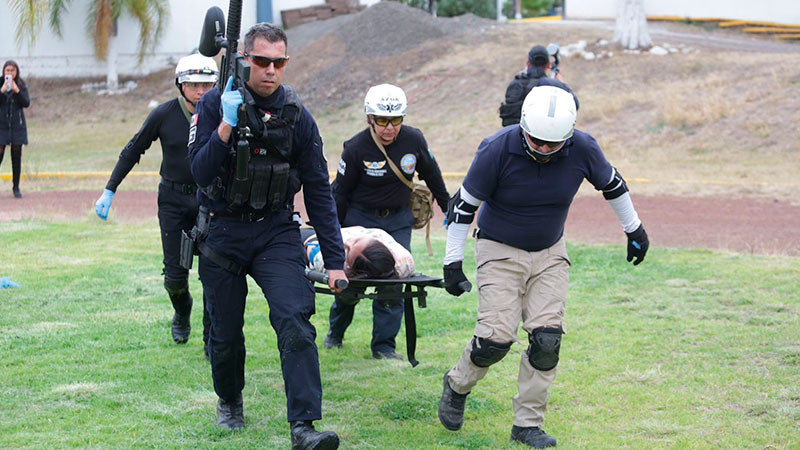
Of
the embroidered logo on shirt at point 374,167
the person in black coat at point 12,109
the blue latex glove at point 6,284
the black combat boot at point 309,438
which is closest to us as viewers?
the black combat boot at point 309,438

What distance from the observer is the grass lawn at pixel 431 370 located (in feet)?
18.3

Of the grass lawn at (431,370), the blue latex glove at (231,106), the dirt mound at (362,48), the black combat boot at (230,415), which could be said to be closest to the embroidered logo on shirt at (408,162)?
the grass lawn at (431,370)

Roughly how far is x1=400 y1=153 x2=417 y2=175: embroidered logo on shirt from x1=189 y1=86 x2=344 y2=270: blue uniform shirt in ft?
6.30

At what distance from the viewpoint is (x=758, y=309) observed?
27.9 feet

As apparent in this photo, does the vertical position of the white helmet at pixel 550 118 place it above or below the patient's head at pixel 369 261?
above

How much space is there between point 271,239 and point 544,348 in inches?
62.2

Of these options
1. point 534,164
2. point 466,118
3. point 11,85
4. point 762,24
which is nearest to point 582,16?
point 762,24

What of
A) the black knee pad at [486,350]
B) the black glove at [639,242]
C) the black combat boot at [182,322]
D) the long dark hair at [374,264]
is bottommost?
the black combat boot at [182,322]

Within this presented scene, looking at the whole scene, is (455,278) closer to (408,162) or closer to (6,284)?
(408,162)

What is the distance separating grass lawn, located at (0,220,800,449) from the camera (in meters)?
5.58

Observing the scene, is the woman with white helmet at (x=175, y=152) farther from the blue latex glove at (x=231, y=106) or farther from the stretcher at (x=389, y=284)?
the blue latex glove at (x=231, y=106)

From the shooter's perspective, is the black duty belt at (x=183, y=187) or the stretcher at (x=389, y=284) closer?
the stretcher at (x=389, y=284)

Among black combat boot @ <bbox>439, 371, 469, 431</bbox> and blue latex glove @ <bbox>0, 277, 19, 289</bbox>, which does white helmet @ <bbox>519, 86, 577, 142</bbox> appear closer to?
black combat boot @ <bbox>439, 371, 469, 431</bbox>

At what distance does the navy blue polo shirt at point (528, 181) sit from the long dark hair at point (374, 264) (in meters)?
1.01
